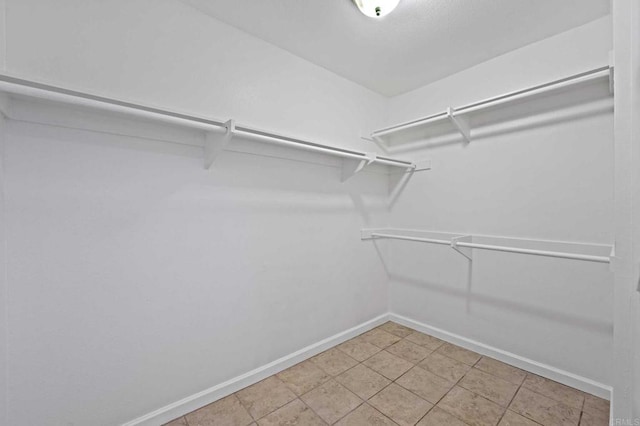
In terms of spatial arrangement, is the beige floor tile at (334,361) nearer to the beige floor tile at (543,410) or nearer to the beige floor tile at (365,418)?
the beige floor tile at (365,418)

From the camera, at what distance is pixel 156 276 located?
1.45 meters

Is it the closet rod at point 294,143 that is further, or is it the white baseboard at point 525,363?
the white baseboard at point 525,363

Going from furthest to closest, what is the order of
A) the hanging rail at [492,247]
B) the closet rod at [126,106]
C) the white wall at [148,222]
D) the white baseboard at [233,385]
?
1. the white baseboard at [233,385]
2. the hanging rail at [492,247]
3. the white wall at [148,222]
4. the closet rod at [126,106]

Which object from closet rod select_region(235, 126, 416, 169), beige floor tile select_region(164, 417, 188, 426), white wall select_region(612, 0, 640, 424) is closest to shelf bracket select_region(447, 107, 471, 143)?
closet rod select_region(235, 126, 416, 169)

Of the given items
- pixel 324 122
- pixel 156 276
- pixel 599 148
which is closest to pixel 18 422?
pixel 156 276

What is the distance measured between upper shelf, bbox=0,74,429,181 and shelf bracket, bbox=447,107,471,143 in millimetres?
636

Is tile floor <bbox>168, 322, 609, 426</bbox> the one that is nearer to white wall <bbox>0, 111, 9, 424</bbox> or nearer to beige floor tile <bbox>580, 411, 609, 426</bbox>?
beige floor tile <bbox>580, 411, 609, 426</bbox>

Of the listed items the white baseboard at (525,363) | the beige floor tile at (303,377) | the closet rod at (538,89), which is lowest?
the beige floor tile at (303,377)

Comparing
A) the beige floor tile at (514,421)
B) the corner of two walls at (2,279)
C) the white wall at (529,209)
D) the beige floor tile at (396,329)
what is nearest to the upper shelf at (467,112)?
the white wall at (529,209)

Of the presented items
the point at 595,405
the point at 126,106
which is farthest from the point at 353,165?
the point at 595,405

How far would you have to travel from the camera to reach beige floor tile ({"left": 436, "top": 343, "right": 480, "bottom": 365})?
205 centimetres

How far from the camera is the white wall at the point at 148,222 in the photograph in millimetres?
1163

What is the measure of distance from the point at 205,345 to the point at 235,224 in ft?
2.47

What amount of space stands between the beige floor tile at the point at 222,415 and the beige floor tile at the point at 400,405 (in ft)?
2.51
